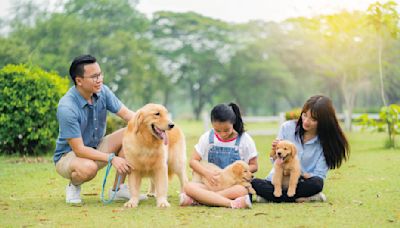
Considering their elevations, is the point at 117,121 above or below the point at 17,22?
below

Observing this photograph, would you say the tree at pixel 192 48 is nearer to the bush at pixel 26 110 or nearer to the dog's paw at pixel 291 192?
the bush at pixel 26 110

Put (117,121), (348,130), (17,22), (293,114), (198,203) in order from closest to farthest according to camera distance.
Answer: (198,203), (117,121), (293,114), (348,130), (17,22)

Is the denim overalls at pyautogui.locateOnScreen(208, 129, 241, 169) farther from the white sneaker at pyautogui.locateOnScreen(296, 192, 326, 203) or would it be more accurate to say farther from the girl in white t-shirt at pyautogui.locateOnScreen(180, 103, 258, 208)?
the white sneaker at pyautogui.locateOnScreen(296, 192, 326, 203)

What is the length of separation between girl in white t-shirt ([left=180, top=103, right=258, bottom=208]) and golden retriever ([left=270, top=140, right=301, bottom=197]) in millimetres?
249

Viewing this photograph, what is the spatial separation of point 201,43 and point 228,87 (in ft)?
16.0

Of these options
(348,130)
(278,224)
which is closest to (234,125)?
(278,224)

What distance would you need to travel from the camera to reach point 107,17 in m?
44.9

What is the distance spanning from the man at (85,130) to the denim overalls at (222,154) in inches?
34.3

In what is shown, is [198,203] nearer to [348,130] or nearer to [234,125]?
[234,125]

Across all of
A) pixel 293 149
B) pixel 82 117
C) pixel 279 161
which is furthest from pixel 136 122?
pixel 293 149

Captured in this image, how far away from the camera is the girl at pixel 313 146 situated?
18.6ft

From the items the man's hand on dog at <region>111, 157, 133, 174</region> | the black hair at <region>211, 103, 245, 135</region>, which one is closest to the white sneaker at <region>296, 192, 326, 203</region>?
the black hair at <region>211, 103, 245, 135</region>

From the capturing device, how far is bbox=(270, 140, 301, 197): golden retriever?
5.50 metres

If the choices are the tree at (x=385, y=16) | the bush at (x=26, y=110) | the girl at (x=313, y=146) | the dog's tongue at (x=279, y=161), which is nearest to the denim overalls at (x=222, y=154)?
the girl at (x=313, y=146)
